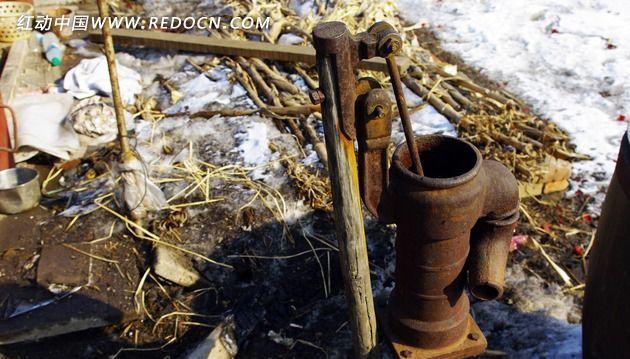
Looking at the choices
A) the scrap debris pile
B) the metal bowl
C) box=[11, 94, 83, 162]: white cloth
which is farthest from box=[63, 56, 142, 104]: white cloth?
the metal bowl

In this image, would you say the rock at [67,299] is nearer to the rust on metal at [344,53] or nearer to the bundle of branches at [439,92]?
the bundle of branches at [439,92]

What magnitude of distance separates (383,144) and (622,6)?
283 inches

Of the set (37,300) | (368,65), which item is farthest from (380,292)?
(368,65)

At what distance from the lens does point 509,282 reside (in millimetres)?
4020

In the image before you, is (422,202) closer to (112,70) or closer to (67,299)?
(112,70)

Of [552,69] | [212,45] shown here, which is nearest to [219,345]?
[212,45]

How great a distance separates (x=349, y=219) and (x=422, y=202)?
0.36 meters

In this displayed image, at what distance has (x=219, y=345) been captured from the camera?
3.58 m

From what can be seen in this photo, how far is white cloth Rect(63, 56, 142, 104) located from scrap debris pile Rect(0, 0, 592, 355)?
0.02 meters

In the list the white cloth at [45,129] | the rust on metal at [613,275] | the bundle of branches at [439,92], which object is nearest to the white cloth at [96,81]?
the white cloth at [45,129]

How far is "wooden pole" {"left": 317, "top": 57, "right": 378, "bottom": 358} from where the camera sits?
7.91 ft

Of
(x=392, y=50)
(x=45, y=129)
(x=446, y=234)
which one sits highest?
(x=392, y=50)

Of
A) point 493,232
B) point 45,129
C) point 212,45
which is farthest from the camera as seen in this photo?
point 212,45

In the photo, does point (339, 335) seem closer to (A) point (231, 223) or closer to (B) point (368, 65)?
(A) point (231, 223)
